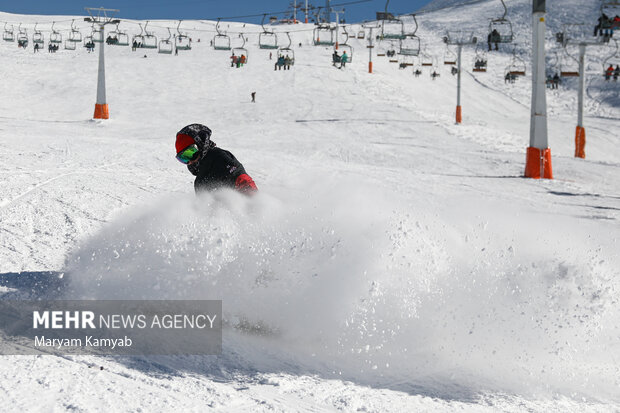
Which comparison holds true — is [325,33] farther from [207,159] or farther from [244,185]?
[244,185]

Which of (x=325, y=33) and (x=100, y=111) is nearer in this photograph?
(x=100, y=111)

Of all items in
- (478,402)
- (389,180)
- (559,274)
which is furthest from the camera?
(389,180)

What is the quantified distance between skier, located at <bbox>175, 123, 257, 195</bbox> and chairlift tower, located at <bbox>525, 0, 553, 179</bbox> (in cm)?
1189

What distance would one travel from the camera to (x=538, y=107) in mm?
15172

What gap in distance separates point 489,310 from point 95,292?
308 cm

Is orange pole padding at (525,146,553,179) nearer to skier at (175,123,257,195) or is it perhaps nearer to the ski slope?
the ski slope

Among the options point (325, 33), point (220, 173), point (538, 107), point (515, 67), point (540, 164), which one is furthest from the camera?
point (515, 67)

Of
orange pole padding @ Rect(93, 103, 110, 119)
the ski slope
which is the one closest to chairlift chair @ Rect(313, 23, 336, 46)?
orange pole padding @ Rect(93, 103, 110, 119)

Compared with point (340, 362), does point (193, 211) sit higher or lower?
higher

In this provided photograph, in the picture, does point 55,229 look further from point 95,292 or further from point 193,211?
point 193,211

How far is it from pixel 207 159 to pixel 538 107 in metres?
12.3

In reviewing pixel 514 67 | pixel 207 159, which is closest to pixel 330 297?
pixel 207 159

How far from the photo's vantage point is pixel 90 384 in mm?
3373

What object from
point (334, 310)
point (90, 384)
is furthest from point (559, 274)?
point (90, 384)
